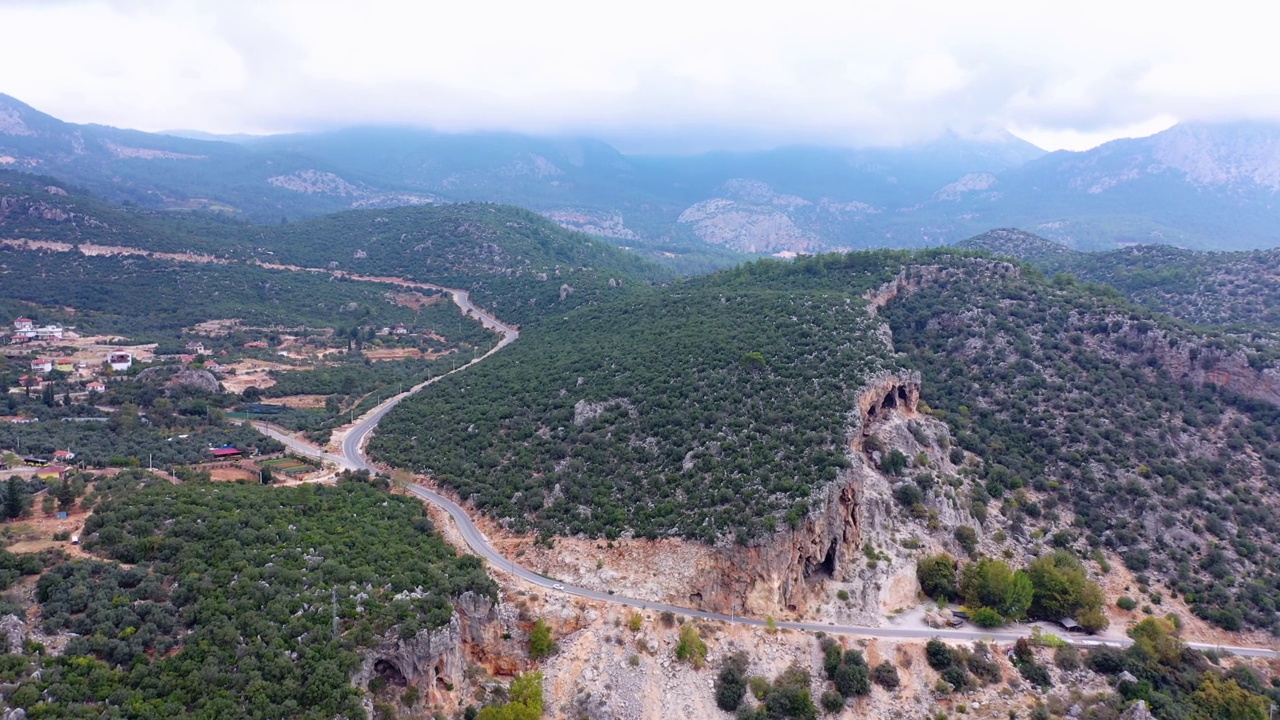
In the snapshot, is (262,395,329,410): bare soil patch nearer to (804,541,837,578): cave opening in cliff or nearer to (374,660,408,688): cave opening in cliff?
(374,660,408,688): cave opening in cliff


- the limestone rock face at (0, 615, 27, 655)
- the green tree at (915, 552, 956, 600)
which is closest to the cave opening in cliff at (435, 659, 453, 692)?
the limestone rock face at (0, 615, 27, 655)

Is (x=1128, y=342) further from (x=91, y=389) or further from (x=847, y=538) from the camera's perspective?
(x=91, y=389)

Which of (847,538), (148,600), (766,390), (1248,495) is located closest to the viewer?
(148,600)

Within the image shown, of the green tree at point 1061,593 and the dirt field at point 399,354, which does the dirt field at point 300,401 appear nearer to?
the dirt field at point 399,354

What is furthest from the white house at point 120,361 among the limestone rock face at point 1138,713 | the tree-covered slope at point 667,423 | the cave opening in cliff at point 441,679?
the limestone rock face at point 1138,713

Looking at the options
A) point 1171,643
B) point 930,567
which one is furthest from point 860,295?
point 1171,643

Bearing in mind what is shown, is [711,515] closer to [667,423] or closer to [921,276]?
[667,423]
